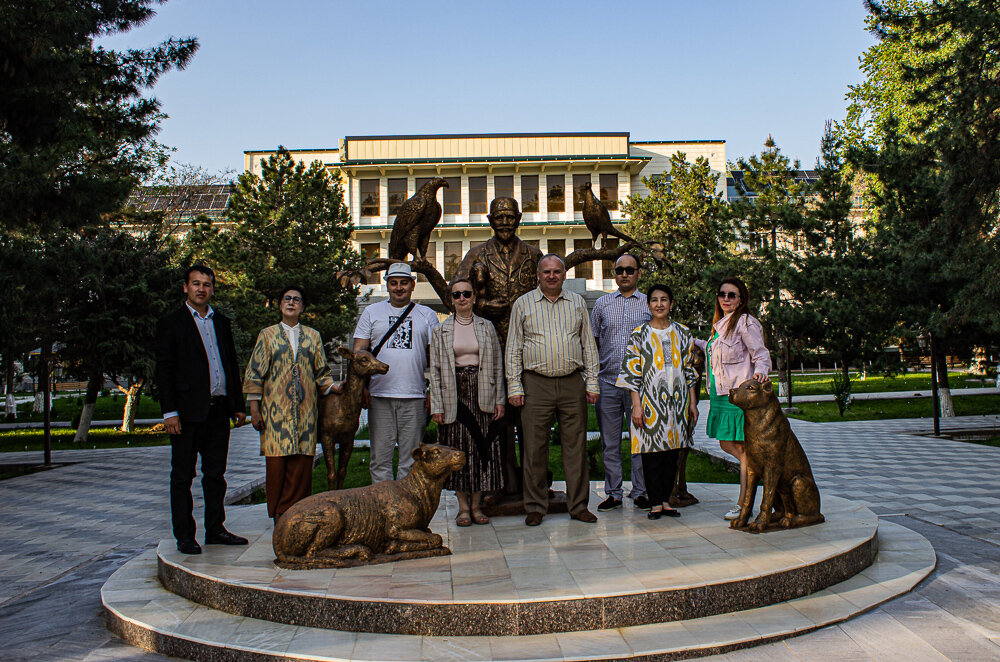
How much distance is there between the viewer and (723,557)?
4.63 m

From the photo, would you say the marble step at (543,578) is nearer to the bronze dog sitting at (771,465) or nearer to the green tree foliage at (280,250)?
the bronze dog sitting at (771,465)

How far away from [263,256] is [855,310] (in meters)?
19.1

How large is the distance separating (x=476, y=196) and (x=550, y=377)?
36.1 meters

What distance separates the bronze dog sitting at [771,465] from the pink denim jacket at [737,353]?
13.7 inches

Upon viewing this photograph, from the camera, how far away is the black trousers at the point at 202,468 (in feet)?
17.3

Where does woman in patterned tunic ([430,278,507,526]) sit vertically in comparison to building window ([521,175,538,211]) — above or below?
below

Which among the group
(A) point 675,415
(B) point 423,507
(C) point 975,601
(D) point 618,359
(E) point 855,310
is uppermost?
(E) point 855,310

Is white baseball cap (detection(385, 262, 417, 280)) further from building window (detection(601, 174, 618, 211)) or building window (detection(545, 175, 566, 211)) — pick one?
building window (detection(601, 174, 618, 211))

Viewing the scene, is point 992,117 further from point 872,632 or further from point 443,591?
point 443,591

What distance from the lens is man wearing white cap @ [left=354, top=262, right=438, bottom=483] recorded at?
579 centimetres

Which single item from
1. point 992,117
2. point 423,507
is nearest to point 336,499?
point 423,507

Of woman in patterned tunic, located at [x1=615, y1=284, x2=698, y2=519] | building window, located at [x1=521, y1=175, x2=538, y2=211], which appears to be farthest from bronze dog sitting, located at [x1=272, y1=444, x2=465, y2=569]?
building window, located at [x1=521, y1=175, x2=538, y2=211]

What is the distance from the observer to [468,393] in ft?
19.3

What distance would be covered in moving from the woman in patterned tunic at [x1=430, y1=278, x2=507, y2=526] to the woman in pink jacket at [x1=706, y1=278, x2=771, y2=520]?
5.81 feet
